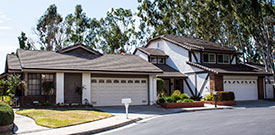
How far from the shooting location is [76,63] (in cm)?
2055

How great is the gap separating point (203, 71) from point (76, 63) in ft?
40.5

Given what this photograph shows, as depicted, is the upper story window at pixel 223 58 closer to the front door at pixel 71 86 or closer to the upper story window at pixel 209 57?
the upper story window at pixel 209 57

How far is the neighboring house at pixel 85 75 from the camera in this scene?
18.8m

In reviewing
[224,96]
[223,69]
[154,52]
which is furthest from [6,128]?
[154,52]

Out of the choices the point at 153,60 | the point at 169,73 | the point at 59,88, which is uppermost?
the point at 153,60

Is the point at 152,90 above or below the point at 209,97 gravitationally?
above

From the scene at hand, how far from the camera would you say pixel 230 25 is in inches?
1436

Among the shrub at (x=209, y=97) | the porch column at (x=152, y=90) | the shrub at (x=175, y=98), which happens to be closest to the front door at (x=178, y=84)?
the shrub at (x=209, y=97)

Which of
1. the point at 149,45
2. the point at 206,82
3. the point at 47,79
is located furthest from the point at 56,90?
the point at 149,45

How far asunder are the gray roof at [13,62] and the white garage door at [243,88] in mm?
18095

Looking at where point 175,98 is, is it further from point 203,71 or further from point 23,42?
point 23,42

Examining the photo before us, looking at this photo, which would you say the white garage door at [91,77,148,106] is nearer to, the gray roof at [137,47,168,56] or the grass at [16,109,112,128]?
the grass at [16,109,112,128]

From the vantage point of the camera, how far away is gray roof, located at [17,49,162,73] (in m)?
18.9

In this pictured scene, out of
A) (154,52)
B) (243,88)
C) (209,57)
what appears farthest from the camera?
(154,52)
